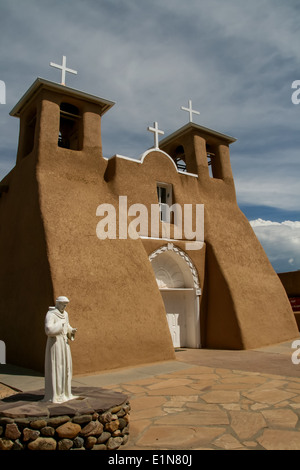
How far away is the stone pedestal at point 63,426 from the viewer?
3.40m

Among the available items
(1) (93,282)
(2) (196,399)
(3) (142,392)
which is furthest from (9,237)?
(2) (196,399)

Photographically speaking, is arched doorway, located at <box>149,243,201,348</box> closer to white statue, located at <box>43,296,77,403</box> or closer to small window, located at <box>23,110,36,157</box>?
small window, located at <box>23,110,36,157</box>

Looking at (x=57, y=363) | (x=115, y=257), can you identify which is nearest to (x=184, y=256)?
(x=115, y=257)

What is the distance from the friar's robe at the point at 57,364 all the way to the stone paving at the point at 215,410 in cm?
94

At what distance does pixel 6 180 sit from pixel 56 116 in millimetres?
3185

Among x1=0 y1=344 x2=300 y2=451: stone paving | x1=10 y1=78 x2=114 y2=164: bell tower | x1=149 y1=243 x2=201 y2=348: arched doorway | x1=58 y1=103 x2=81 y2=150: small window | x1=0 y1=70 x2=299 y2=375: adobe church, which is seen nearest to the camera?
x1=0 y1=344 x2=300 y2=451: stone paving

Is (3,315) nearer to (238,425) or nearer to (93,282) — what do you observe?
(93,282)

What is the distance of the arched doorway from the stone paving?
3899 mm

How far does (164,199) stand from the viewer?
12.2 metres

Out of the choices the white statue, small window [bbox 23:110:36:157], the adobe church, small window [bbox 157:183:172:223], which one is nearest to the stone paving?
the white statue

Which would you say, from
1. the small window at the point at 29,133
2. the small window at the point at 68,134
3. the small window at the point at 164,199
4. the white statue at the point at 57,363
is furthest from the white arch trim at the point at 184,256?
the white statue at the point at 57,363

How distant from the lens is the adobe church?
8.04m

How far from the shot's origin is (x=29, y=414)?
344 centimetres

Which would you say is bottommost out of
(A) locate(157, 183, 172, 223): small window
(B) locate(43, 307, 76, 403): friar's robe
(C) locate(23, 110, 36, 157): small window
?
(B) locate(43, 307, 76, 403): friar's robe
